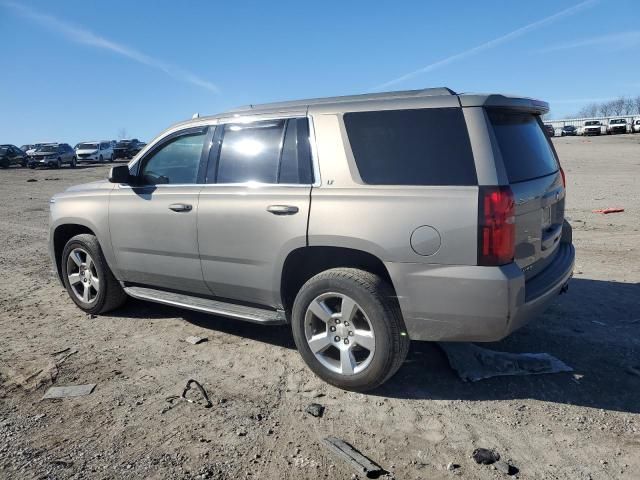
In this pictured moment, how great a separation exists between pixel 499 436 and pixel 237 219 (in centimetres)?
234

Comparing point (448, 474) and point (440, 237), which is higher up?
point (440, 237)

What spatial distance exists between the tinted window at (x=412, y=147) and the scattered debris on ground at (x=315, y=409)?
1520mm

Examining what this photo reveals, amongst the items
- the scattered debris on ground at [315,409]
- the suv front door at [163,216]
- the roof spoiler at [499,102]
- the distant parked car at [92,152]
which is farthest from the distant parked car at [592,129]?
the scattered debris on ground at [315,409]

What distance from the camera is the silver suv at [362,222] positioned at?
3.21 metres

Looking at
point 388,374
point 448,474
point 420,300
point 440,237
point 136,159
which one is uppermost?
point 136,159

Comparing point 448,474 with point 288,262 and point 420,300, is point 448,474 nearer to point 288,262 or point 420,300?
point 420,300

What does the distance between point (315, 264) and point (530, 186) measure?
5.21ft

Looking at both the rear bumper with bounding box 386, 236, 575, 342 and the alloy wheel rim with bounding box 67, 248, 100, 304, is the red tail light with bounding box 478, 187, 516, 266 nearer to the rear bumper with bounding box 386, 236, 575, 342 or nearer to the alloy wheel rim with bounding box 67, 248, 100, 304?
the rear bumper with bounding box 386, 236, 575, 342

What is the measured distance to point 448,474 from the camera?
9.09ft

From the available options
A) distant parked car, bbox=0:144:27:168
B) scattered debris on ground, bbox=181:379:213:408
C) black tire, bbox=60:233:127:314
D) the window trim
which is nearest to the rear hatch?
scattered debris on ground, bbox=181:379:213:408

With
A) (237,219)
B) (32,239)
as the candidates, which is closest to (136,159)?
(237,219)

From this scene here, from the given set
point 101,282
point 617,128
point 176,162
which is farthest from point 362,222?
point 617,128

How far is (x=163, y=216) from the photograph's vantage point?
4.58m

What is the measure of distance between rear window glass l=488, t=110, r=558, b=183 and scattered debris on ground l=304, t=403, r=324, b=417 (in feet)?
6.25
